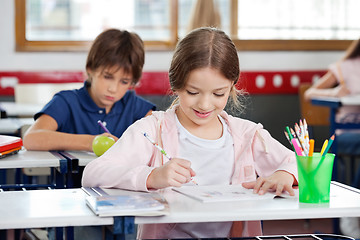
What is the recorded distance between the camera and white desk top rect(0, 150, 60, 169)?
1.85m

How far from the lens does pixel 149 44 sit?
4.65m

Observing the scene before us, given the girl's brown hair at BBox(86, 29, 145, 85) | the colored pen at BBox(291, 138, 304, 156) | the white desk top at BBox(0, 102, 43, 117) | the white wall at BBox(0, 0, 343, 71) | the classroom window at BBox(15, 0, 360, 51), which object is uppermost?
the classroom window at BBox(15, 0, 360, 51)

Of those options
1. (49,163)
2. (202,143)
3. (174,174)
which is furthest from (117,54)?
(174,174)

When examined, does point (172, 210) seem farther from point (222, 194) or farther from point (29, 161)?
point (29, 161)

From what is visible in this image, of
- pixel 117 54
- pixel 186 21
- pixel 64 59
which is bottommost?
pixel 64 59

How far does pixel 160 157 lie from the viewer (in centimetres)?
170

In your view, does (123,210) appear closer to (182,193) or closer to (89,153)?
(182,193)

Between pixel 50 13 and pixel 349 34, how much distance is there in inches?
92.8

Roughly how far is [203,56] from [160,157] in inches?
11.8

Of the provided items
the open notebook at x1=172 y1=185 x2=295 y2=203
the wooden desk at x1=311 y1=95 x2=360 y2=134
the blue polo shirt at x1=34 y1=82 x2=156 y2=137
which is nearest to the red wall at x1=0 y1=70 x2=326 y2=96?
the wooden desk at x1=311 y1=95 x2=360 y2=134

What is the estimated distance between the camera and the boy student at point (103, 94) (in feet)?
8.30

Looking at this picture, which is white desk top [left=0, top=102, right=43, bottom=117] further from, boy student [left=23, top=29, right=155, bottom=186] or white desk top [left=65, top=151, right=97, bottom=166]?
white desk top [left=65, top=151, right=97, bottom=166]

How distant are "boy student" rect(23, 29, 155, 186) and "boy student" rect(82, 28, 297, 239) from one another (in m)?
0.74

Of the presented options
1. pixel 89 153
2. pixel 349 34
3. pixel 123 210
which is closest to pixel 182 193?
pixel 123 210
